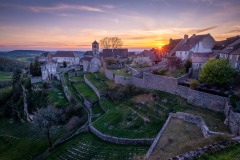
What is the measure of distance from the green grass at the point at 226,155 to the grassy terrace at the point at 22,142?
2713 centimetres

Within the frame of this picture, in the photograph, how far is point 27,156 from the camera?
2659cm

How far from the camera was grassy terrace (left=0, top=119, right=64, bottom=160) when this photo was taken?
2733cm

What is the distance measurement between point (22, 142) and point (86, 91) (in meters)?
16.7

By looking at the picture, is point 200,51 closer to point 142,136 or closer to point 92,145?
point 142,136

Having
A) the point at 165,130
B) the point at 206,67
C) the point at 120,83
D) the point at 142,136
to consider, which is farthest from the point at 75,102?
the point at 206,67

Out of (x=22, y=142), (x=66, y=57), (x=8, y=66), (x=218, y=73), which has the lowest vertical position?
(x=22, y=142)

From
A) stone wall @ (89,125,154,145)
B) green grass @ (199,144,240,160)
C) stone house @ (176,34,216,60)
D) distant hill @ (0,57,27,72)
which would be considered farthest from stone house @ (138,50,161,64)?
distant hill @ (0,57,27,72)

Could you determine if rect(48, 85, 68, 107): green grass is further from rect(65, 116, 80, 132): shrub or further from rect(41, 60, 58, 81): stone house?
rect(41, 60, 58, 81): stone house

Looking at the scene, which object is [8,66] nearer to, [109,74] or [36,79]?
[36,79]

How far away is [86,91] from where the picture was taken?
3991 cm

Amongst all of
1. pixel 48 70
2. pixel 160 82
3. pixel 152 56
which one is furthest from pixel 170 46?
pixel 48 70

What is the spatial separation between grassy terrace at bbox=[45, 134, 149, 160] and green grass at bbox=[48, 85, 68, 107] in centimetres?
1384

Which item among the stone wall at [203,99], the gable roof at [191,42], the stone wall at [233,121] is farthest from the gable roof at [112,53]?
the stone wall at [233,121]

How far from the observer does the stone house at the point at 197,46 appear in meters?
38.8
